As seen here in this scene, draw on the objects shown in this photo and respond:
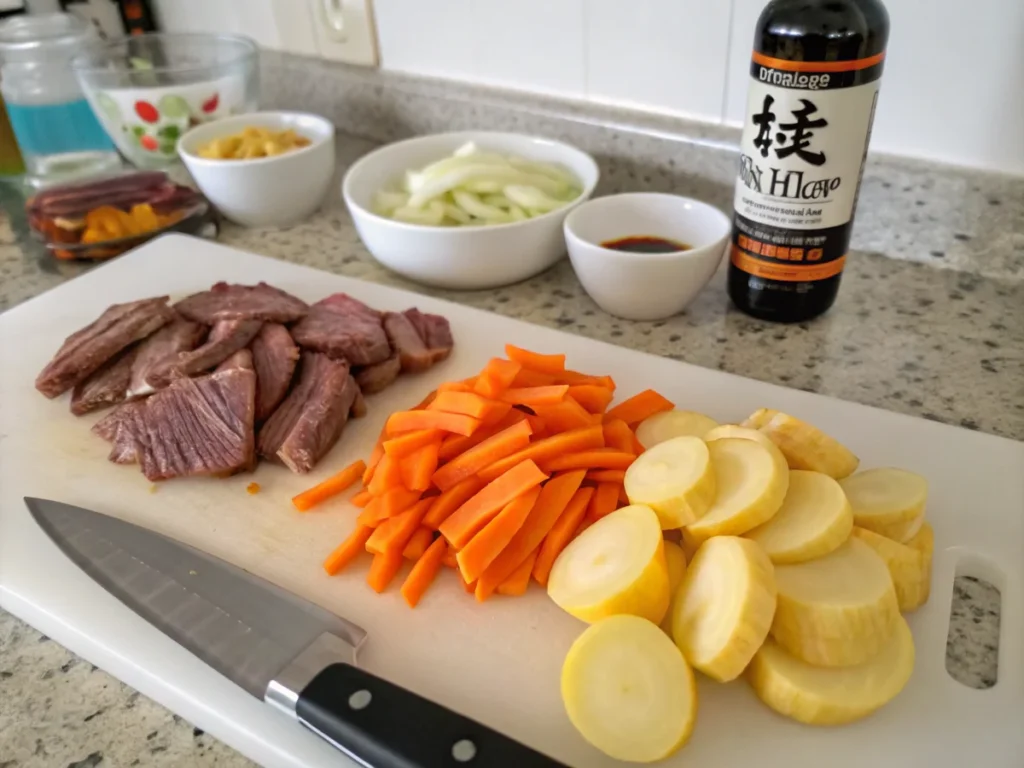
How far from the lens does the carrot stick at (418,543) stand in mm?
924

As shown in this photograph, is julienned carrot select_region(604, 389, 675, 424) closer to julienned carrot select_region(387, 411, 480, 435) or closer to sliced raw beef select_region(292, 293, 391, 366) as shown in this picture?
julienned carrot select_region(387, 411, 480, 435)

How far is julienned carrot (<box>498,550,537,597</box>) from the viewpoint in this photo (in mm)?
881

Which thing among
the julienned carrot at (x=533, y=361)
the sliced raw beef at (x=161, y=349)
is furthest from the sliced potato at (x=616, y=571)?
the sliced raw beef at (x=161, y=349)

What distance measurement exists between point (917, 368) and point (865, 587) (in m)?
0.57

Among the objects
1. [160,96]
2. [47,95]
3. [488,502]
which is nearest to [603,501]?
[488,502]

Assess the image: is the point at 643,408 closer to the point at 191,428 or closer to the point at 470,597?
the point at 470,597

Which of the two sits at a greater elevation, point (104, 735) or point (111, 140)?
point (111, 140)

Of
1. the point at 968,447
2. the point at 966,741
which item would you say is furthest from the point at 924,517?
the point at 966,741

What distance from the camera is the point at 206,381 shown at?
1.11m

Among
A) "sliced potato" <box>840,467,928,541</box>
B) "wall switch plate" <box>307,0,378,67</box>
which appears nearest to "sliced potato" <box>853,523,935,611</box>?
"sliced potato" <box>840,467,928,541</box>

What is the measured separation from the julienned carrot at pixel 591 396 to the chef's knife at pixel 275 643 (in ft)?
1.29

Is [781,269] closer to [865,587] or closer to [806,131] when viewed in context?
[806,131]

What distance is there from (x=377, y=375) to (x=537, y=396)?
277 millimetres

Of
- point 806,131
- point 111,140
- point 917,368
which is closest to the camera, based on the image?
point 806,131
